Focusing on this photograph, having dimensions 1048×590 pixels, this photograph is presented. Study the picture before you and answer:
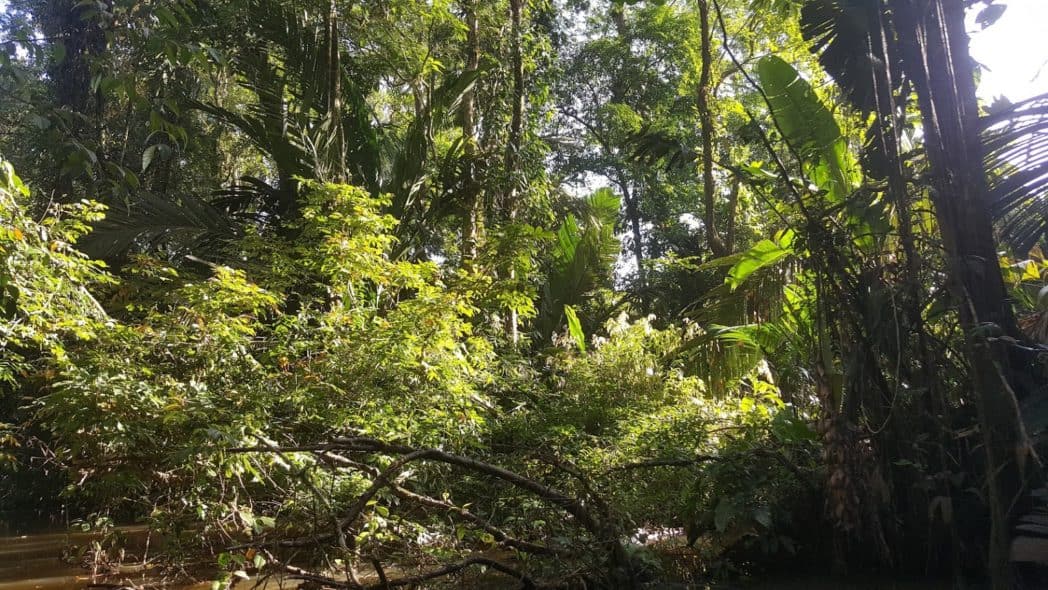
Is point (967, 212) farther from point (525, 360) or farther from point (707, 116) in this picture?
point (707, 116)

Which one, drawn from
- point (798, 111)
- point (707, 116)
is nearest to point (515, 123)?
point (707, 116)

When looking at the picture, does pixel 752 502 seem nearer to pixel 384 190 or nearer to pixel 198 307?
pixel 198 307

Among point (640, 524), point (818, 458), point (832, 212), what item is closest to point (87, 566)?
Result: point (640, 524)

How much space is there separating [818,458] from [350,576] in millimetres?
3422

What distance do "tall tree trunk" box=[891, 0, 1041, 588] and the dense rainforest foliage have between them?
0.02 meters

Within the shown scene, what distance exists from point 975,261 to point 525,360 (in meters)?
5.63

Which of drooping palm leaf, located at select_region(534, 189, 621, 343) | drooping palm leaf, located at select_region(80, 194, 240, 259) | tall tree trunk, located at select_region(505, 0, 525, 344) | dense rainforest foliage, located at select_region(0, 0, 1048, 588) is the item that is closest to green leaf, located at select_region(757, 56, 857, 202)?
dense rainforest foliage, located at select_region(0, 0, 1048, 588)

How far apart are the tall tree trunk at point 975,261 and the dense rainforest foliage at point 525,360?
2cm

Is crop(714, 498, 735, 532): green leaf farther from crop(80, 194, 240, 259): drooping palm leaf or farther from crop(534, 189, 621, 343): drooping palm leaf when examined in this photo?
crop(80, 194, 240, 259): drooping palm leaf

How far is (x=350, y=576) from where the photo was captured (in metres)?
3.86

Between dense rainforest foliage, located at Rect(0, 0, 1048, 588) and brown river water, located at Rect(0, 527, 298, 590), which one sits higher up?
dense rainforest foliage, located at Rect(0, 0, 1048, 588)

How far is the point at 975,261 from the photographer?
3.86 metres

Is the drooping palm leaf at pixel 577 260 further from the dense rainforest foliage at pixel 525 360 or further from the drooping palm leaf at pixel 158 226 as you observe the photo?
the drooping palm leaf at pixel 158 226

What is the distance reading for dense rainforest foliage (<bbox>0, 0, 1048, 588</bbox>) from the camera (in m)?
3.99
